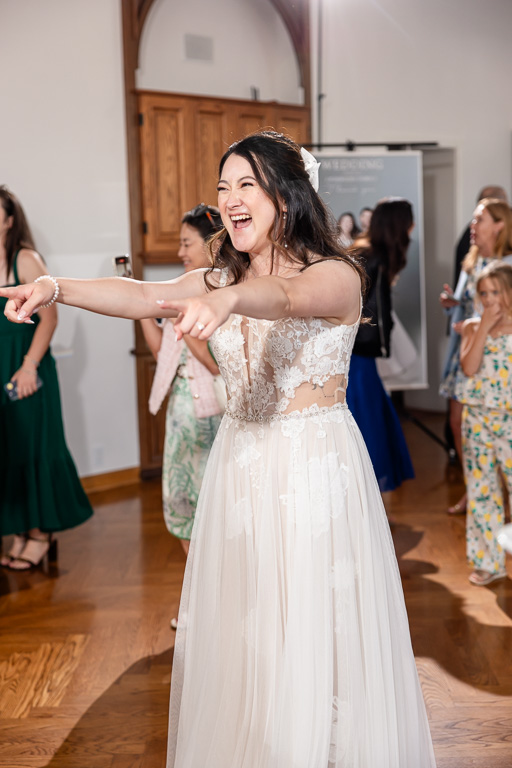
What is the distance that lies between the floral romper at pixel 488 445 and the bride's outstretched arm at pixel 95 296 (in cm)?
209

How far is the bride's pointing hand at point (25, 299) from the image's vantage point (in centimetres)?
141

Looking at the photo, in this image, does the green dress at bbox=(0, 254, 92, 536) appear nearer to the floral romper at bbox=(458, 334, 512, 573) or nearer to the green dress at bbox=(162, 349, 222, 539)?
the green dress at bbox=(162, 349, 222, 539)

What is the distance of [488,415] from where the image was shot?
348cm

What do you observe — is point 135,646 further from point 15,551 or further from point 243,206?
Answer: point 243,206

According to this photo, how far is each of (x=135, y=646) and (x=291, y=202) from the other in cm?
198

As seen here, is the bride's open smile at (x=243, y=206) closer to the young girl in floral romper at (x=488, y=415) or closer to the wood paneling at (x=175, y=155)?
the young girl in floral romper at (x=488, y=415)

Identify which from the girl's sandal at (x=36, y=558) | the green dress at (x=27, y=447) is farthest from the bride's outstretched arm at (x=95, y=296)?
the girl's sandal at (x=36, y=558)

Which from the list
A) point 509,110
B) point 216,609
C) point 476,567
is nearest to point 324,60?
point 509,110

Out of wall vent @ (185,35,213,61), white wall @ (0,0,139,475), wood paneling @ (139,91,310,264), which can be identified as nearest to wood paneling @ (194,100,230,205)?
wood paneling @ (139,91,310,264)

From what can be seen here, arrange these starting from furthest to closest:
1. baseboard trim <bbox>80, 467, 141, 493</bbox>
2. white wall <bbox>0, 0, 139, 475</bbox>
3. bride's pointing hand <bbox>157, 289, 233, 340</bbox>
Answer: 1. baseboard trim <bbox>80, 467, 141, 493</bbox>
2. white wall <bbox>0, 0, 139, 475</bbox>
3. bride's pointing hand <bbox>157, 289, 233, 340</bbox>

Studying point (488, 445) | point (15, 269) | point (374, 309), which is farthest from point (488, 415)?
point (15, 269)

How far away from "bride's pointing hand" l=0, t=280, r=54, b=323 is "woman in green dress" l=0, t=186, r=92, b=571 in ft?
7.76

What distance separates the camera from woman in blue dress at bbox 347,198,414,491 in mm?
4000

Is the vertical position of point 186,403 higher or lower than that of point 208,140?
lower
